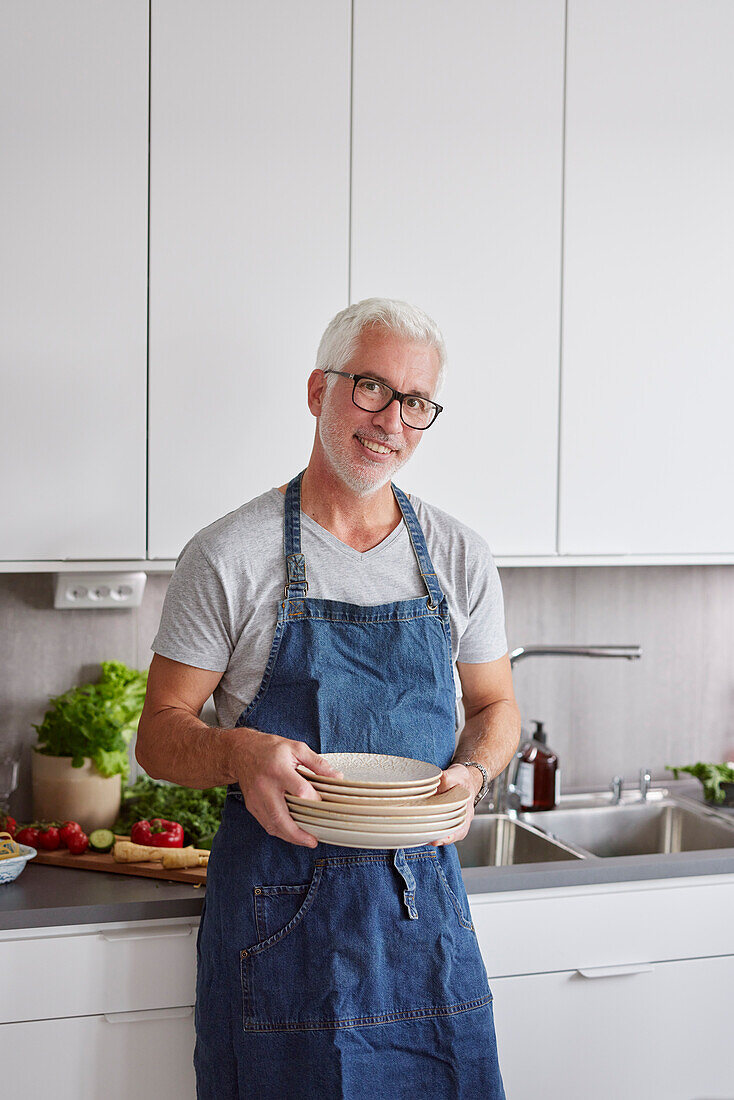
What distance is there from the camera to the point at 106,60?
2012 mm

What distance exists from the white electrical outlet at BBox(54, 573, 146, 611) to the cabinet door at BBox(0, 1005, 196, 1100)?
841 millimetres

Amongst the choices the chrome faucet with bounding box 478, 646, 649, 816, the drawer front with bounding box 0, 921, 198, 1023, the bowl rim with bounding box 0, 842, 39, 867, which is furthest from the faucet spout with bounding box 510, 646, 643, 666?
the bowl rim with bounding box 0, 842, 39, 867

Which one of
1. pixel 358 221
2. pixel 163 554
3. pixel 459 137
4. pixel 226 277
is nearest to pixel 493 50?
pixel 459 137

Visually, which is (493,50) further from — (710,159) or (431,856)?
(431,856)

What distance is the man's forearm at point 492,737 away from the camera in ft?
5.57

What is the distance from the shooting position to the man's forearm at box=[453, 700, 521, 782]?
170cm

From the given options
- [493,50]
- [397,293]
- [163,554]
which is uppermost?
[493,50]

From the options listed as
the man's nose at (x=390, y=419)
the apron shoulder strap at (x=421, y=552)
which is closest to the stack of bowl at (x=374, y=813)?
the apron shoulder strap at (x=421, y=552)

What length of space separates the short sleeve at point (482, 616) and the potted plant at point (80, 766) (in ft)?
2.60

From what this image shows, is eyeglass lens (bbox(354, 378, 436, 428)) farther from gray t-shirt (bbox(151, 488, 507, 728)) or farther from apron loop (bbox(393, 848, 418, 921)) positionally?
apron loop (bbox(393, 848, 418, 921))

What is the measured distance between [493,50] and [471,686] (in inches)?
52.0

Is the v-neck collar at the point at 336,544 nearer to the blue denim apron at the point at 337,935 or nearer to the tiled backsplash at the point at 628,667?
the blue denim apron at the point at 337,935

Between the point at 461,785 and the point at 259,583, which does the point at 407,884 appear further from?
the point at 259,583

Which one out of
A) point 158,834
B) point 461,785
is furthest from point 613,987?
point 158,834
